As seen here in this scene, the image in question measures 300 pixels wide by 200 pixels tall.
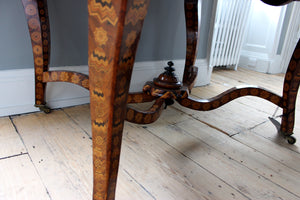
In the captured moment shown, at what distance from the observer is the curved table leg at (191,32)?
3.28ft

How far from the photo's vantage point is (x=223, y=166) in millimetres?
731

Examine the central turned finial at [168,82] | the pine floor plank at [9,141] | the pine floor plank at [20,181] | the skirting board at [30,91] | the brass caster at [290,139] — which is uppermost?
the central turned finial at [168,82]

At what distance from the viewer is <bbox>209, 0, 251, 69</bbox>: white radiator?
1753mm

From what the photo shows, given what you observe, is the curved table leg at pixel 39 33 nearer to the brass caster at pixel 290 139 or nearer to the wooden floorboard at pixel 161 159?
the wooden floorboard at pixel 161 159

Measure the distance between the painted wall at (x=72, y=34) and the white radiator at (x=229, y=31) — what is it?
1.30 ft

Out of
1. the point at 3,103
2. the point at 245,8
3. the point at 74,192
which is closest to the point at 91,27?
the point at 74,192

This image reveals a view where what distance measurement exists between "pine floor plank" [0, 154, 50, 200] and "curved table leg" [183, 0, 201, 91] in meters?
0.66

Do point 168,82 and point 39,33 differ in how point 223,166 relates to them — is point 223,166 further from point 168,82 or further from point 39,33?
point 39,33

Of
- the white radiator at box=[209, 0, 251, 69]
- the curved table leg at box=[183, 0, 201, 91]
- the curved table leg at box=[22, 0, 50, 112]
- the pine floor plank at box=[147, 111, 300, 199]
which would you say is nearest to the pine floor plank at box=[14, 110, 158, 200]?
the curved table leg at box=[22, 0, 50, 112]

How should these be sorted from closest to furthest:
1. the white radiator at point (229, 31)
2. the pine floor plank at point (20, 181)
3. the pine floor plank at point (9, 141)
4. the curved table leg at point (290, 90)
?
the pine floor plank at point (20, 181) < the pine floor plank at point (9, 141) < the curved table leg at point (290, 90) < the white radiator at point (229, 31)

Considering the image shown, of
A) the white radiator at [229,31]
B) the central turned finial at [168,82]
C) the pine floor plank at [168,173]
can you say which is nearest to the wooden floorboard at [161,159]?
the pine floor plank at [168,173]

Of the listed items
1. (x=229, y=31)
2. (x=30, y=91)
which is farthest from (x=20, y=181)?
(x=229, y=31)

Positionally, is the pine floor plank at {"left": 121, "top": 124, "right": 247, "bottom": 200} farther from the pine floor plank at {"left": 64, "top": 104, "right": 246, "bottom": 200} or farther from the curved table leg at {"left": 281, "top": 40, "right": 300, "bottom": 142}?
the curved table leg at {"left": 281, "top": 40, "right": 300, "bottom": 142}

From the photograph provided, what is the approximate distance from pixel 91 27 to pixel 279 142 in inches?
36.0
